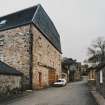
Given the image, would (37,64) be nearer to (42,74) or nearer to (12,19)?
(42,74)

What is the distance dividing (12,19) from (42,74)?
8146mm

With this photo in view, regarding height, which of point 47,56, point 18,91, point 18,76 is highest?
point 47,56

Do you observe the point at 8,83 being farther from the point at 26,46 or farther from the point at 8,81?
the point at 26,46

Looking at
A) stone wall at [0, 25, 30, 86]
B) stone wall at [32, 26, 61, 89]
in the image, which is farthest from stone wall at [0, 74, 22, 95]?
stone wall at [32, 26, 61, 89]

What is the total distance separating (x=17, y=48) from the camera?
2617 centimetres

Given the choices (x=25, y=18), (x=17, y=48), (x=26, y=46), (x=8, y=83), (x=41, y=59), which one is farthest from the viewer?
(x=41, y=59)

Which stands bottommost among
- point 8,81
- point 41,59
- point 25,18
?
point 8,81

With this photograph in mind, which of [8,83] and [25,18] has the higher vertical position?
[25,18]

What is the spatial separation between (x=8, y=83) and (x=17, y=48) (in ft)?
23.4

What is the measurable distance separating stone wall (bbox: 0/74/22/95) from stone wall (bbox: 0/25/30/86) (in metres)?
2.65

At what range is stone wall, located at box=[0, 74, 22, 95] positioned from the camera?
61.3 ft

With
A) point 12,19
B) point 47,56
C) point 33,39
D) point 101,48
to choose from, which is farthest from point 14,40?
point 101,48

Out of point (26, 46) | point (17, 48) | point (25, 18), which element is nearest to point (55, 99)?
point (26, 46)

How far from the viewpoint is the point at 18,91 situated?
21.6 metres
